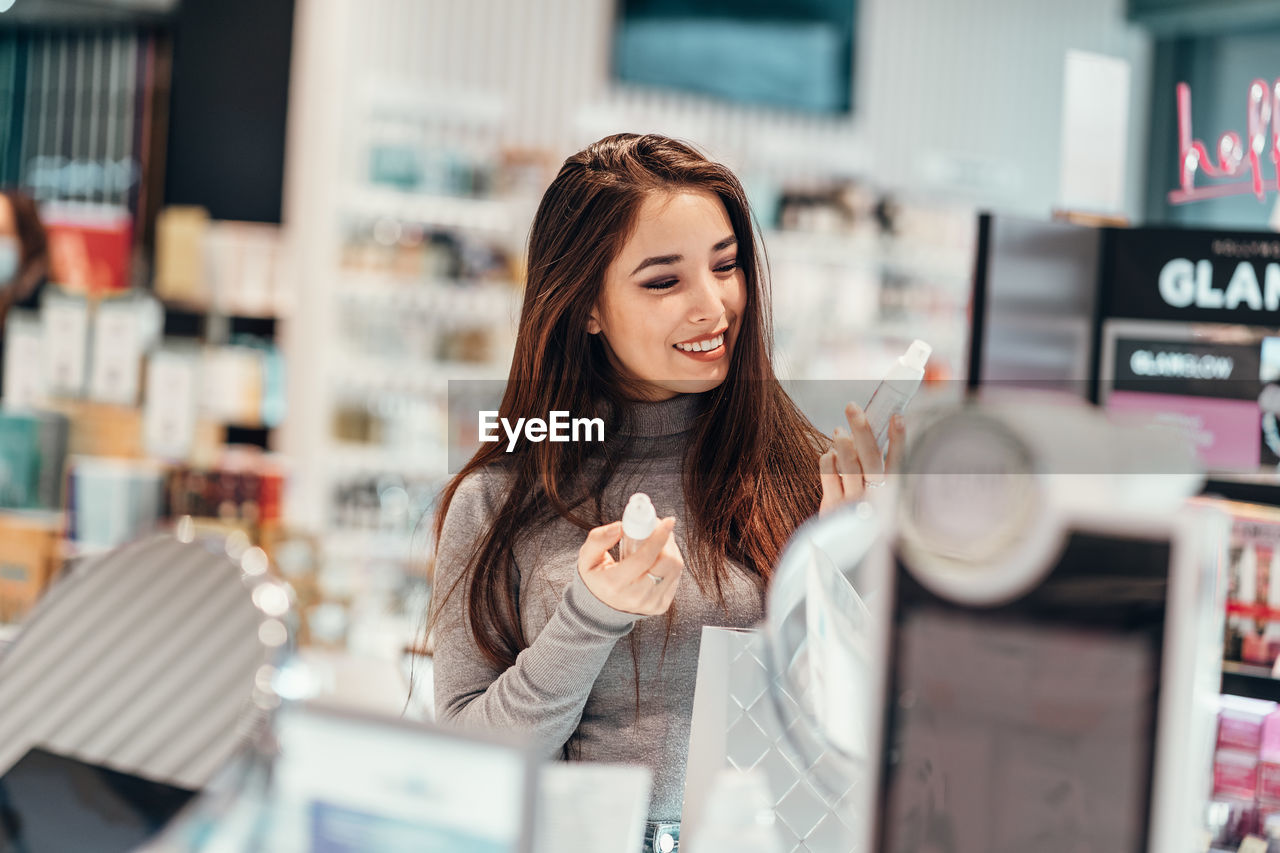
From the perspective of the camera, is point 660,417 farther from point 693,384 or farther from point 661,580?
point 661,580

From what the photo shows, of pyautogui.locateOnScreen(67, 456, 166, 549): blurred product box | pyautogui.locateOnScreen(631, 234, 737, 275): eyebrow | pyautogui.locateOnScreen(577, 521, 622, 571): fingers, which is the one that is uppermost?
pyautogui.locateOnScreen(631, 234, 737, 275): eyebrow

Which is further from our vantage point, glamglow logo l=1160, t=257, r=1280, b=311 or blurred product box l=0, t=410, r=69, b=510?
blurred product box l=0, t=410, r=69, b=510

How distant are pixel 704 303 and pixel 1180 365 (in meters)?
0.68

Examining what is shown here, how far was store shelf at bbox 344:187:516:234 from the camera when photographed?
15.4ft

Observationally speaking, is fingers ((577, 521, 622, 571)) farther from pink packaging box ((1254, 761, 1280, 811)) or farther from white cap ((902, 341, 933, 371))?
pink packaging box ((1254, 761, 1280, 811))

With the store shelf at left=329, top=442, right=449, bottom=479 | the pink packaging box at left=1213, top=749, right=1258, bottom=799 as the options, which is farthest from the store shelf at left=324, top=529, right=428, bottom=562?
the pink packaging box at left=1213, top=749, right=1258, bottom=799

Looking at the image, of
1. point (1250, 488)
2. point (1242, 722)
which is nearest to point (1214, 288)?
point (1250, 488)

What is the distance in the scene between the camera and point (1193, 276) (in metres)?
1.52

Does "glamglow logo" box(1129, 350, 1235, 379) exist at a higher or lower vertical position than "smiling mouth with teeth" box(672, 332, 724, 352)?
higher

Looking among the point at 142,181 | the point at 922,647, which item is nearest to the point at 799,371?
the point at 142,181

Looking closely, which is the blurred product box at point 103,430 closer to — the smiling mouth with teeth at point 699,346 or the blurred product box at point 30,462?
the blurred product box at point 30,462

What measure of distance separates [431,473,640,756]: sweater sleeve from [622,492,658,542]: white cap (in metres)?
0.12

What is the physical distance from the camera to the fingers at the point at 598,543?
3.25ft

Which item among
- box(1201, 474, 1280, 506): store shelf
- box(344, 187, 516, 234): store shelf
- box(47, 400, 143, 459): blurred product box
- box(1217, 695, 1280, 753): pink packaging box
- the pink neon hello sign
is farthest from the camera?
box(344, 187, 516, 234): store shelf
